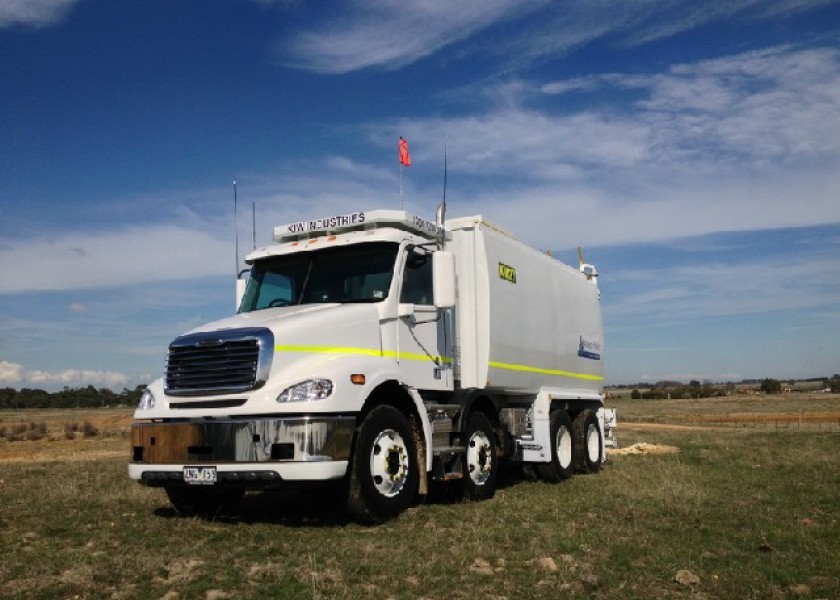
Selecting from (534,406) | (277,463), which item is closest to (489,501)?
(534,406)

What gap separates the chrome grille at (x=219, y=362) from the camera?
838 centimetres

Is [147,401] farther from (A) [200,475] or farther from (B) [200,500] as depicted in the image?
(B) [200,500]

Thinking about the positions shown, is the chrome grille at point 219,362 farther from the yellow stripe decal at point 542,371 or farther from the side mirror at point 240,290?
the yellow stripe decal at point 542,371

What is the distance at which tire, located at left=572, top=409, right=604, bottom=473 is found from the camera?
50.3 ft

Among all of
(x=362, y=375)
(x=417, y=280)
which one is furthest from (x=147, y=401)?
(x=417, y=280)

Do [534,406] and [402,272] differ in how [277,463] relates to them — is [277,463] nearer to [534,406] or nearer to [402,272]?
[402,272]

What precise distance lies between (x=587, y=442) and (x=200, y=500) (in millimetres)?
8367

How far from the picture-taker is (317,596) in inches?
224

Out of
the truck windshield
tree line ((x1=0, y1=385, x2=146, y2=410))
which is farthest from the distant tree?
the truck windshield

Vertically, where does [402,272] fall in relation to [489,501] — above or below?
above

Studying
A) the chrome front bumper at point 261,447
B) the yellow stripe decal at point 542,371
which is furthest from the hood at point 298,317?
the yellow stripe decal at point 542,371

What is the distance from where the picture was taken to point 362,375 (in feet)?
28.6

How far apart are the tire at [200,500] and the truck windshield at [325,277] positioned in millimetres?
2349

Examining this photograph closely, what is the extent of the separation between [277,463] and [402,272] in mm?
3013
